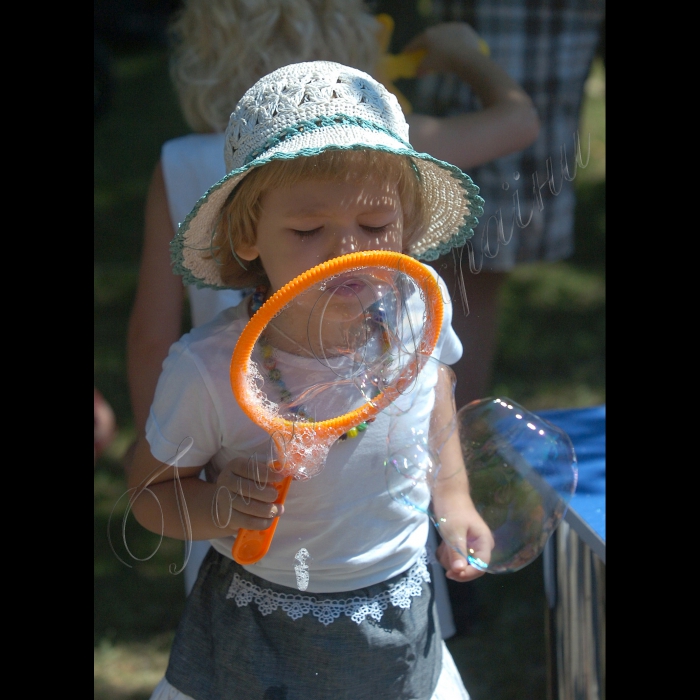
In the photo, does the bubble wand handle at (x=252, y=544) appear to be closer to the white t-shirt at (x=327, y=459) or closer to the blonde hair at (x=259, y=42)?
the white t-shirt at (x=327, y=459)

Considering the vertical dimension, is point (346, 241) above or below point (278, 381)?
above

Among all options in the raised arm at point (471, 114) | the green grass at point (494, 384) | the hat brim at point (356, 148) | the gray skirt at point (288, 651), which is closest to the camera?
the hat brim at point (356, 148)

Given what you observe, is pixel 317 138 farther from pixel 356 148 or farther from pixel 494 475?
pixel 494 475

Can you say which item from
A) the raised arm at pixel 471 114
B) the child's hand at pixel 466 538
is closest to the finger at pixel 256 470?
the child's hand at pixel 466 538

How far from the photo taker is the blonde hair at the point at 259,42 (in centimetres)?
116

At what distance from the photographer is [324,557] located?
3.12 ft

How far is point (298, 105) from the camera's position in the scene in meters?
0.83

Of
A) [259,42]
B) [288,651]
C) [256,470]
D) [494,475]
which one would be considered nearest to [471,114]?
[259,42]

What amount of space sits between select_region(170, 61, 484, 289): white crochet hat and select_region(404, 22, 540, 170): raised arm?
13 cm

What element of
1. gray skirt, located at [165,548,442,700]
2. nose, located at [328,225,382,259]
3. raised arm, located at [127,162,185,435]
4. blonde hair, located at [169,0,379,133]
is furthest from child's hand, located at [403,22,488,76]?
gray skirt, located at [165,548,442,700]

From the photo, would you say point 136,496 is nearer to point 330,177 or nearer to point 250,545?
point 250,545

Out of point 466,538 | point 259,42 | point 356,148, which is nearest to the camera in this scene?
point 356,148

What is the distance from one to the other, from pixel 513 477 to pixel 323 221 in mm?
448

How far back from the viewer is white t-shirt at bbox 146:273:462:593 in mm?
901
